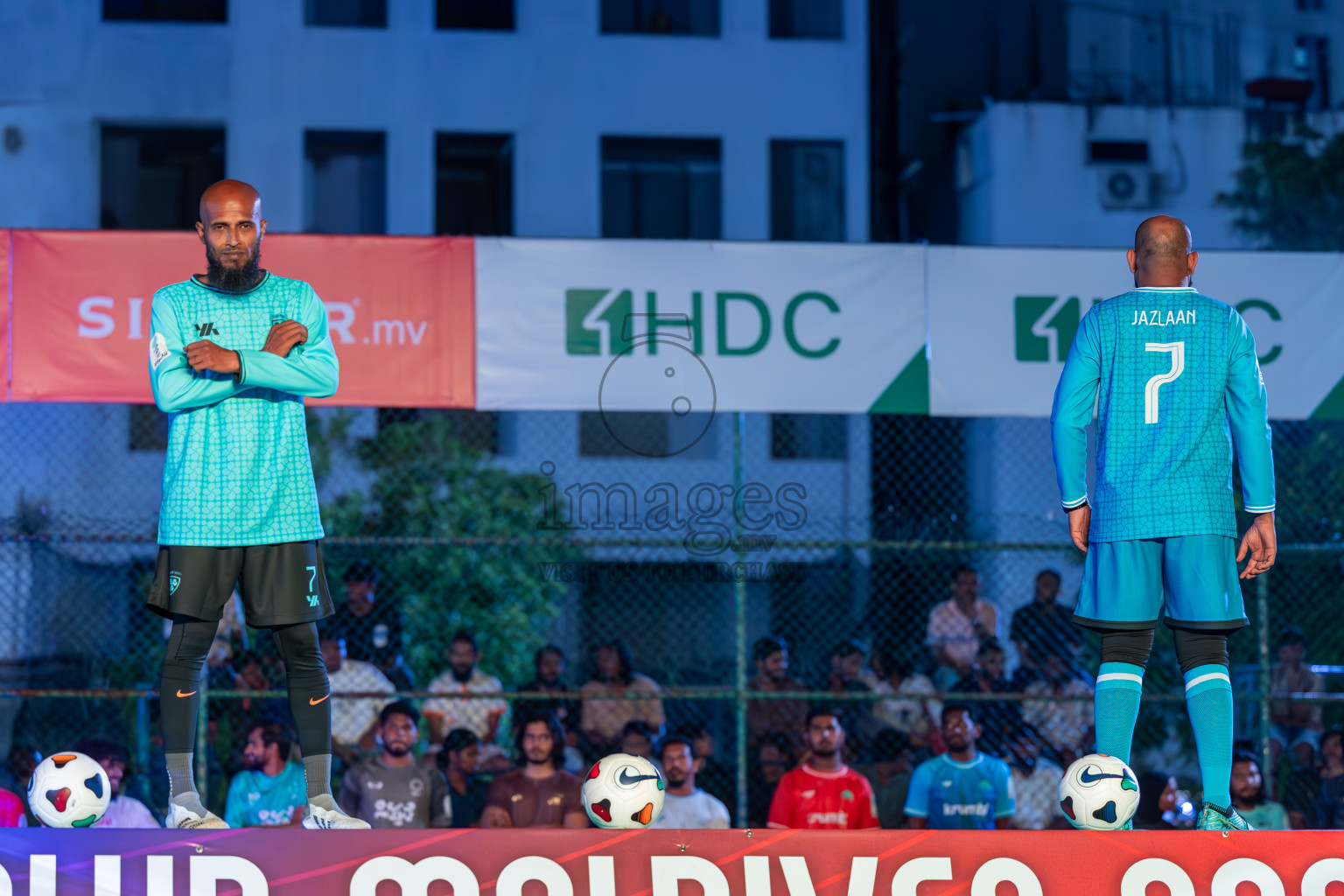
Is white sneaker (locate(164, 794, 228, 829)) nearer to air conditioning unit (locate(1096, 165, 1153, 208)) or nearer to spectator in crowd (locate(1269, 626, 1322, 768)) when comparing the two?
spectator in crowd (locate(1269, 626, 1322, 768))

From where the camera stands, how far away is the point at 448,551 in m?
10.1

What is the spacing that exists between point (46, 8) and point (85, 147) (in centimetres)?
137

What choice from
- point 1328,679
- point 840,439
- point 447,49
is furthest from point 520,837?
point 447,49

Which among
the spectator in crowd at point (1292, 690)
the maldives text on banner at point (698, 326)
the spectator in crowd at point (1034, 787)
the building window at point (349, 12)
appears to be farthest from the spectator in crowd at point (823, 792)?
the building window at point (349, 12)

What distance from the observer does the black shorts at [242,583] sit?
387 centimetres

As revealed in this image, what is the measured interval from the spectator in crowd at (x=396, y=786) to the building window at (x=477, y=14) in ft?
31.0

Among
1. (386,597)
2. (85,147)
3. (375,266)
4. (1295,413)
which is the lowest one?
(386,597)

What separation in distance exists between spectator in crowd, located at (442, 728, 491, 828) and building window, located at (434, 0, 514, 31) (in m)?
9.19

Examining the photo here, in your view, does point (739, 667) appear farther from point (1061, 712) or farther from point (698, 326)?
point (1061, 712)

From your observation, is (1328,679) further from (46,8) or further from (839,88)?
(46,8)

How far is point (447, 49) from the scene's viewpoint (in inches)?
564

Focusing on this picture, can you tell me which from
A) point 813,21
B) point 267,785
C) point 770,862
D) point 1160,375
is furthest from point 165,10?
point 770,862

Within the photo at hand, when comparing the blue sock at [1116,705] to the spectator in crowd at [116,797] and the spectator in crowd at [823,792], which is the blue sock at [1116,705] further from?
the spectator in crowd at [116,797]

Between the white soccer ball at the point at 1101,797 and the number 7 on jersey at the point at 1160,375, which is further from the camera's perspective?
the number 7 on jersey at the point at 1160,375
